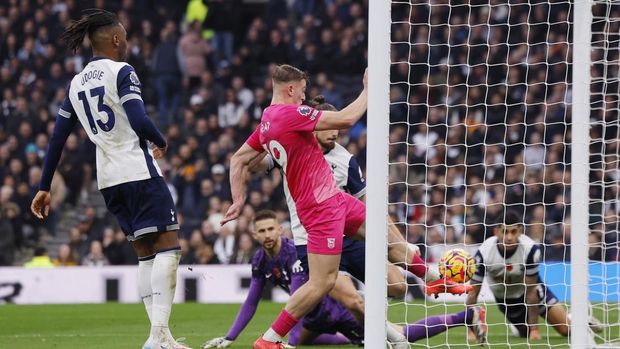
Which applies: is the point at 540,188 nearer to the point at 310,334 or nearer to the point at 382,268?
the point at 310,334

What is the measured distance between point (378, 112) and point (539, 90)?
40.2 feet

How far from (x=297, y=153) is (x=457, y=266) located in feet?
5.35

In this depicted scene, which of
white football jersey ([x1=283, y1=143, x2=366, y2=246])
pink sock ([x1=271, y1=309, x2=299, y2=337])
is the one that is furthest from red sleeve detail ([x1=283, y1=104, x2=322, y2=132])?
white football jersey ([x1=283, y1=143, x2=366, y2=246])

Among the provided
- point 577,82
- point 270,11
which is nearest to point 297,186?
point 577,82

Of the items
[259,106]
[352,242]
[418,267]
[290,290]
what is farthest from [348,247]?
[259,106]

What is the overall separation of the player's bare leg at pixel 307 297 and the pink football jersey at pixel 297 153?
40 centimetres

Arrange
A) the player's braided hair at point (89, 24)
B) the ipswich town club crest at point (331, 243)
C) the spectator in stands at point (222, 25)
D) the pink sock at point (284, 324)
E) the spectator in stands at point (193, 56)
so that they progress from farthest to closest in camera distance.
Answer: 1. the spectator in stands at point (222, 25)
2. the spectator in stands at point (193, 56)
3. the player's braided hair at point (89, 24)
4. the ipswich town club crest at point (331, 243)
5. the pink sock at point (284, 324)

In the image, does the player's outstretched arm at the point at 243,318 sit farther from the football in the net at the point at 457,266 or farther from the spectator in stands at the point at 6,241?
the spectator in stands at the point at 6,241

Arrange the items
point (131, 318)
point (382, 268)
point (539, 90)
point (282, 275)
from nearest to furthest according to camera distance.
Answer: point (382, 268) < point (282, 275) < point (131, 318) < point (539, 90)

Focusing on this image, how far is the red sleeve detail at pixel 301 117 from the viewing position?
728 centimetres

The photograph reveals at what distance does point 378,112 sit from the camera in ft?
22.1

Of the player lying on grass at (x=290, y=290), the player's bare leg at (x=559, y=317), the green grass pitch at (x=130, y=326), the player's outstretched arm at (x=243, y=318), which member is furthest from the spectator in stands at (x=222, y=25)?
the player's outstretched arm at (x=243, y=318)

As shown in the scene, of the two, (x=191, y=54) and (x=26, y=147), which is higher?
(x=191, y=54)

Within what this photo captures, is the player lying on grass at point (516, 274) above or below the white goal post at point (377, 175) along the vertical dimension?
below
